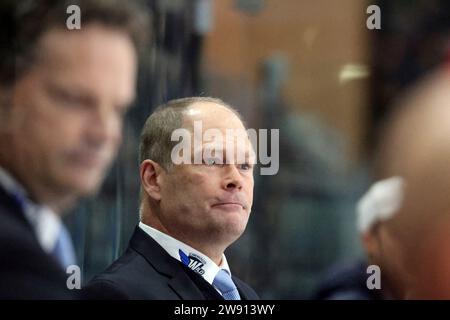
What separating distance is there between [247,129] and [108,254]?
0.56m

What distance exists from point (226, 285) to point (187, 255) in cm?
16

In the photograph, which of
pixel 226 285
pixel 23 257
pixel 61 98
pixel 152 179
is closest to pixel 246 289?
pixel 226 285

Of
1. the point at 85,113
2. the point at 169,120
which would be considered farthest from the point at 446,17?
the point at 85,113

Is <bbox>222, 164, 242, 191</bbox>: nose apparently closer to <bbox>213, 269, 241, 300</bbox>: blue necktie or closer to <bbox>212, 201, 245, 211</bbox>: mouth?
<bbox>212, 201, 245, 211</bbox>: mouth

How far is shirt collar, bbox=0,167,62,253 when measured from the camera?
231cm

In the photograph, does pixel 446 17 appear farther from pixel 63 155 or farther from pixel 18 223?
pixel 18 223

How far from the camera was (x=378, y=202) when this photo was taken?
276 cm

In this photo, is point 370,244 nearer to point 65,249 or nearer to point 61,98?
point 65,249

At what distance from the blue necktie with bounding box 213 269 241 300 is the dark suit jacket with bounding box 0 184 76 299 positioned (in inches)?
25.2

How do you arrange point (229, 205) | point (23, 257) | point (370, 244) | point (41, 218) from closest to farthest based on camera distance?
point (23, 257)
point (41, 218)
point (229, 205)
point (370, 244)

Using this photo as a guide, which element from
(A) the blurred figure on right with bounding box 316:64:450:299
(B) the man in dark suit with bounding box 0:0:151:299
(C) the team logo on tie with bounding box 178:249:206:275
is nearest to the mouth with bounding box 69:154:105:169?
(B) the man in dark suit with bounding box 0:0:151:299

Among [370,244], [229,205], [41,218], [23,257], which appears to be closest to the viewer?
[23,257]

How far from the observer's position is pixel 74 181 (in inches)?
102

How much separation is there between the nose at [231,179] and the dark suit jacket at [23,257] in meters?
0.71
